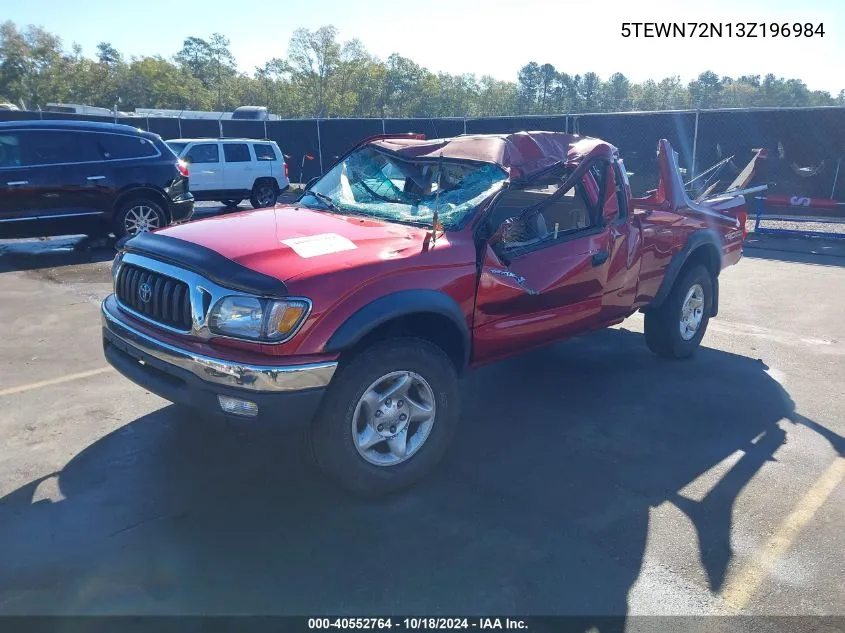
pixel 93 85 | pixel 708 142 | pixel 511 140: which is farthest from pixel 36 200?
pixel 93 85

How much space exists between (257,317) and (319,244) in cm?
63

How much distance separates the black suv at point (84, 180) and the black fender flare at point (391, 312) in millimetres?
6557

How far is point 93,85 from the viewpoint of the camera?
67625mm

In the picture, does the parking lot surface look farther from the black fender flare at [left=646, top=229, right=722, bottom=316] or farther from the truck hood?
the truck hood

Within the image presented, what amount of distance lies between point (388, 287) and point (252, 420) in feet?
3.02

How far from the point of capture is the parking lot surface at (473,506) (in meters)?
2.84

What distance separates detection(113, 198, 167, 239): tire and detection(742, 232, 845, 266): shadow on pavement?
9533 mm

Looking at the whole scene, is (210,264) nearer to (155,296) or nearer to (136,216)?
(155,296)

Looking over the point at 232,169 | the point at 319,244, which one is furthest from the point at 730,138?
the point at 319,244

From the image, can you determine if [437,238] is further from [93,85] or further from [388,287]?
[93,85]

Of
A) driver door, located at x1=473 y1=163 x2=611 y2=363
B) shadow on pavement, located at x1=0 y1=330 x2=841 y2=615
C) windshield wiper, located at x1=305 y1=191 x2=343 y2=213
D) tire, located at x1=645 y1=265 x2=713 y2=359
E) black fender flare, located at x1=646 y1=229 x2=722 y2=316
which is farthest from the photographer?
tire, located at x1=645 y1=265 x2=713 y2=359

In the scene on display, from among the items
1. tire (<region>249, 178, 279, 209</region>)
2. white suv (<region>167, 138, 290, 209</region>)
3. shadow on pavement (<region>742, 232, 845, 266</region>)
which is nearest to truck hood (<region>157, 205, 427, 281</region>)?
shadow on pavement (<region>742, 232, 845, 266</region>)

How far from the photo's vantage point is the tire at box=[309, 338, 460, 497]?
3.27m

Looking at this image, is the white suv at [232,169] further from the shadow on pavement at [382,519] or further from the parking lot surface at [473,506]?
the shadow on pavement at [382,519]
